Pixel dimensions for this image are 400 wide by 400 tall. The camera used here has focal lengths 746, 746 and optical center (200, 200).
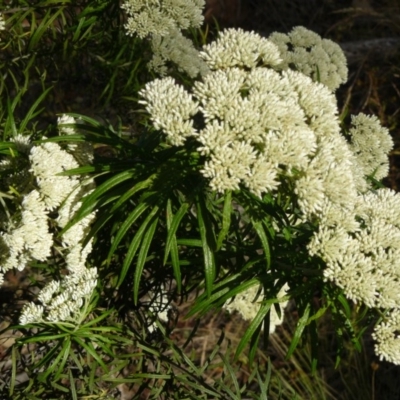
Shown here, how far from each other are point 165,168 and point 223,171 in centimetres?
22

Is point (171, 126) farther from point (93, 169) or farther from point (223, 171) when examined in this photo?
point (93, 169)

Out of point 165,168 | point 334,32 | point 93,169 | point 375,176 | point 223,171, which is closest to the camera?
point 223,171

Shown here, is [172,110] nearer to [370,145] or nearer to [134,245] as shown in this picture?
[134,245]

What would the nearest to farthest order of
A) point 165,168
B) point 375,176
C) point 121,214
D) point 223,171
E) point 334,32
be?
1. point 223,171
2. point 165,168
3. point 121,214
4. point 375,176
5. point 334,32

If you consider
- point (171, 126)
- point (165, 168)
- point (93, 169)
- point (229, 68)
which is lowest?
point (93, 169)

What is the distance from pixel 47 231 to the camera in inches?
78.5

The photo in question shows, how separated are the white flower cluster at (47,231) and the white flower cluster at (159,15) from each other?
2.64 ft

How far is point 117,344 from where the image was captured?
7.55 ft

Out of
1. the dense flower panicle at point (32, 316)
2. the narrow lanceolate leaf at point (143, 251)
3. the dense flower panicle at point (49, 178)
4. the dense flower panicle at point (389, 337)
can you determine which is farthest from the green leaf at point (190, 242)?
the dense flower panicle at point (389, 337)

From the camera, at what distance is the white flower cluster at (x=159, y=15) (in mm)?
2734

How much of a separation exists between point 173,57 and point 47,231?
1300 mm

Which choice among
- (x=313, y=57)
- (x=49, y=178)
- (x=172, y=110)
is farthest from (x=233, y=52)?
(x=313, y=57)

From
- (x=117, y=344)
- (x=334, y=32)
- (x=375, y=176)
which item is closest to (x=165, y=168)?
(x=117, y=344)

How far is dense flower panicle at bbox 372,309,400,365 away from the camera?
6.56 feet
